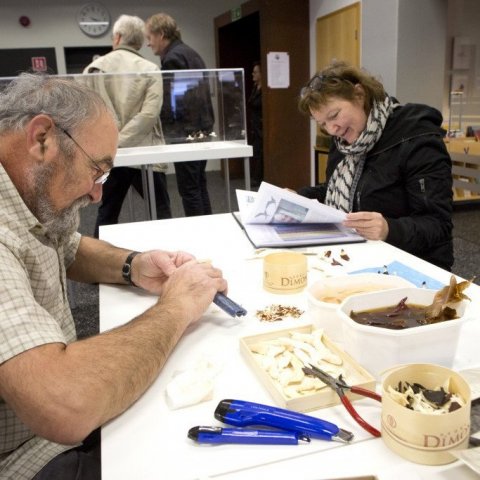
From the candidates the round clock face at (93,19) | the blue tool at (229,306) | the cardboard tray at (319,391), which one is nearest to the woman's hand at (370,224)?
the blue tool at (229,306)

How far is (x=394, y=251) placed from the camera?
54.5 inches

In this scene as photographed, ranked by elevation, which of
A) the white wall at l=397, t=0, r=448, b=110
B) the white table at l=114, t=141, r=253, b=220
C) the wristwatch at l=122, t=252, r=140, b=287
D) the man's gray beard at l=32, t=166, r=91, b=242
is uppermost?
the white wall at l=397, t=0, r=448, b=110

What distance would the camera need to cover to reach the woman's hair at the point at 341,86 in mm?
1678

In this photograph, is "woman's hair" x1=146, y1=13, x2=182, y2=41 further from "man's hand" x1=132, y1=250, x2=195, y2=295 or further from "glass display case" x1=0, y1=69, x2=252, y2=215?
"man's hand" x1=132, y1=250, x2=195, y2=295

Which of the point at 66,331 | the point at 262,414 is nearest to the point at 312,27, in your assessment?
the point at 66,331

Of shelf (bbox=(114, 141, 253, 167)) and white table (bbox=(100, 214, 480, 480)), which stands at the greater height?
shelf (bbox=(114, 141, 253, 167))

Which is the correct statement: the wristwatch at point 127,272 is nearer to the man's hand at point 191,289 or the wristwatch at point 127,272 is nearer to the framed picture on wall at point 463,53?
the man's hand at point 191,289

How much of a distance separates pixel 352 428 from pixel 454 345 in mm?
212

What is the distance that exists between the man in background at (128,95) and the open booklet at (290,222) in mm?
1668

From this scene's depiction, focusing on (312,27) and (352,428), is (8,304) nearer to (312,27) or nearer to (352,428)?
(352,428)

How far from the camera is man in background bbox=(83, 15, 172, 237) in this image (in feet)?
9.87

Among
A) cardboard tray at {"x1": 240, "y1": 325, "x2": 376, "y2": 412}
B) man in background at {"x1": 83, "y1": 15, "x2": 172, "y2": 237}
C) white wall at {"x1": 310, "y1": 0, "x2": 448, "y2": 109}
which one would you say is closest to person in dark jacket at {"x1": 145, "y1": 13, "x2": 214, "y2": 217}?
man in background at {"x1": 83, "y1": 15, "x2": 172, "y2": 237}

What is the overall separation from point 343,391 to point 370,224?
856 mm

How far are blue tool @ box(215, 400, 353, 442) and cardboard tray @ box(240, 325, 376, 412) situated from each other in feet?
0.07
